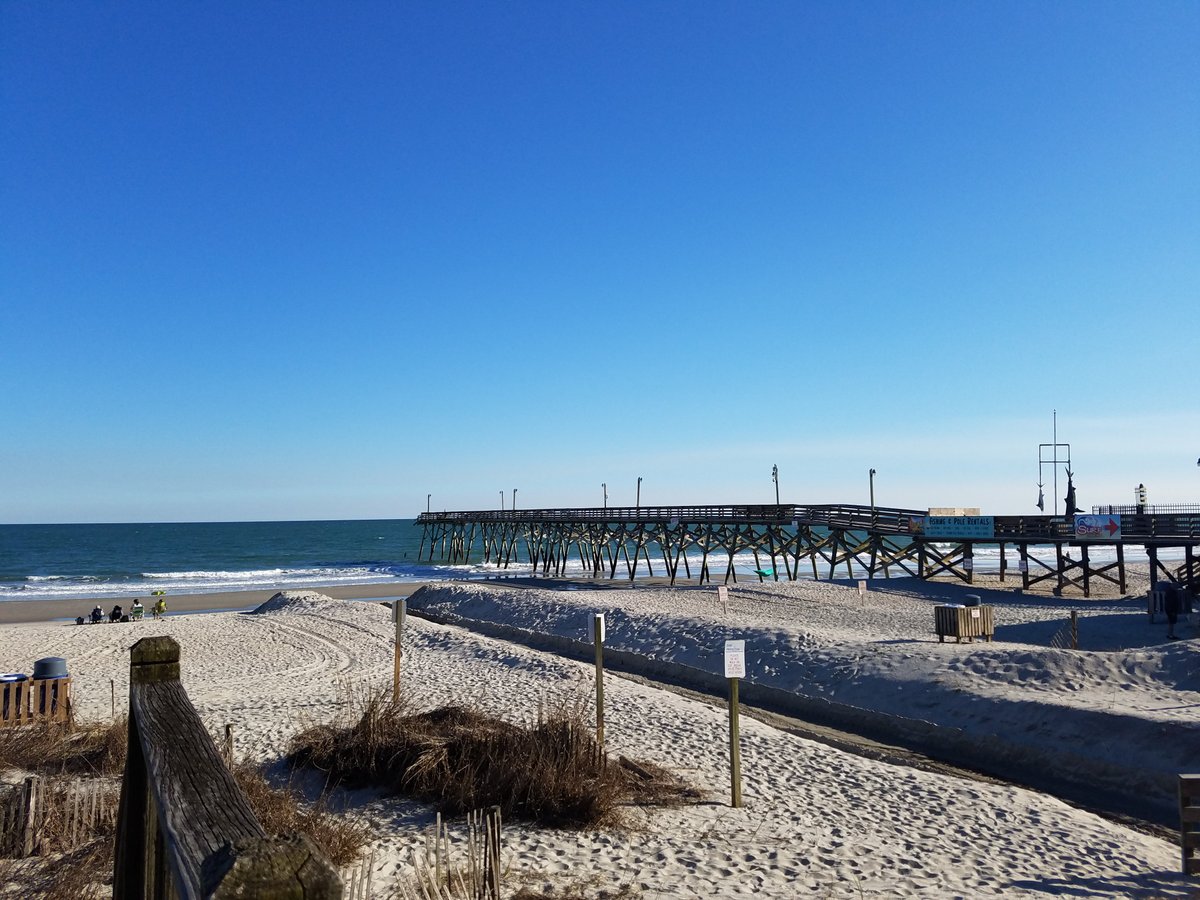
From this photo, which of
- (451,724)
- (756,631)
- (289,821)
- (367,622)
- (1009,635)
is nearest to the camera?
(289,821)

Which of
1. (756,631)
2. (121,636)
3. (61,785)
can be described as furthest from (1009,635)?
(121,636)

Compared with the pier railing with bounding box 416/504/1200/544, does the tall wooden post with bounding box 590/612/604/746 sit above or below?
below

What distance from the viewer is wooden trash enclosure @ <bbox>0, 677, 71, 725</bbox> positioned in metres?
11.1

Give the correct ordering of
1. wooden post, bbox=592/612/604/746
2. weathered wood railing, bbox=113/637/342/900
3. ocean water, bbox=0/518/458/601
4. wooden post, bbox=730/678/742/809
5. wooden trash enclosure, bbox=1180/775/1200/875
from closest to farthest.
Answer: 1. weathered wood railing, bbox=113/637/342/900
2. wooden trash enclosure, bbox=1180/775/1200/875
3. wooden post, bbox=730/678/742/809
4. wooden post, bbox=592/612/604/746
5. ocean water, bbox=0/518/458/601

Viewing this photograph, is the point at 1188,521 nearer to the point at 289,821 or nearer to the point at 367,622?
the point at 367,622

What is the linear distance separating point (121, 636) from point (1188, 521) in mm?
32691

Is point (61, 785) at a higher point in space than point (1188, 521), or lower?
lower

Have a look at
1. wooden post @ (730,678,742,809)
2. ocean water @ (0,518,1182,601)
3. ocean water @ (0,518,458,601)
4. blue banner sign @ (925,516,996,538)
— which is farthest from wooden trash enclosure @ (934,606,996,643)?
ocean water @ (0,518,458,601)

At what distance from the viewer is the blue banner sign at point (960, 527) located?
32.7m

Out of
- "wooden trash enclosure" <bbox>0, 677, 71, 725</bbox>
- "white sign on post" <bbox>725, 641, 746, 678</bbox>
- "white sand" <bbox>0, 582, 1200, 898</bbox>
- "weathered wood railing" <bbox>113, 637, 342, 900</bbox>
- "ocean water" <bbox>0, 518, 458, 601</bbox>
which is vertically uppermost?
"weathered wood railing" <bbox>113, 637, 342, 900</bbox>

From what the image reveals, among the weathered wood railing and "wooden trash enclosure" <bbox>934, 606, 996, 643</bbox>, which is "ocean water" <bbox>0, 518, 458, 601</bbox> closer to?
"wooden trash enclosure" <bbox>934, 606, 996, 643</bbox>

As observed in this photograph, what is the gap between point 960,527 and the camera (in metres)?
33.1

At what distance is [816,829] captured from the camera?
313 inches

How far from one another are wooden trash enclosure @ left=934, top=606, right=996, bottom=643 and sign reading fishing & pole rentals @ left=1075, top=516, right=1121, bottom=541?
1508 centimetres
